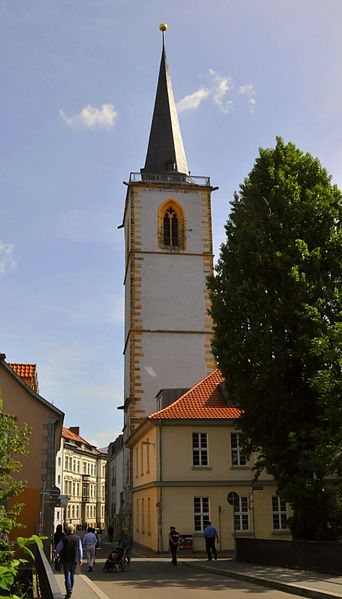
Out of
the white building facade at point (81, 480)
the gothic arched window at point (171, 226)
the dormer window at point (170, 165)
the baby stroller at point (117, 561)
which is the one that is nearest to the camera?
the baby stroller at point (117, 561)

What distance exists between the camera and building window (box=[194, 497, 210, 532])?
29000mm

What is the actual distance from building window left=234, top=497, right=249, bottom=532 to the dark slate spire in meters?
25.3

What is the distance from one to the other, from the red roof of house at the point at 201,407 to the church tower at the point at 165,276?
7.71 metres

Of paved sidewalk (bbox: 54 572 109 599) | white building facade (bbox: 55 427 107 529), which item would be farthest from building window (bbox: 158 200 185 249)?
white building facade (bbox: 55 427 107 529)

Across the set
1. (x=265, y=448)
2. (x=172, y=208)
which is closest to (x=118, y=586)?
(x=265, y=448)

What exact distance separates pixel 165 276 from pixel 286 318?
22268 millimetres

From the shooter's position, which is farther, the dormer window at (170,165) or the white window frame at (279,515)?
the dormer window at (170,165)

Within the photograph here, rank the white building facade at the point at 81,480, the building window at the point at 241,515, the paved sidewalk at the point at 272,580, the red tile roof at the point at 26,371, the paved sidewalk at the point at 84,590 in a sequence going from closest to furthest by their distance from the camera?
the paved sidewalk at the point at 272,580, the paved sidewalk at the point at 84,590, the red tile roof at the point at 26,371, the building window at the point at 241,515, the white building facade at the point at 81,480

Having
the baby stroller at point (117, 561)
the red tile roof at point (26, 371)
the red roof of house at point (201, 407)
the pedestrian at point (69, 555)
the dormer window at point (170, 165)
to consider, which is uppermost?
the dormer window at point (170, 165)

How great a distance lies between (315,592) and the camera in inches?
516

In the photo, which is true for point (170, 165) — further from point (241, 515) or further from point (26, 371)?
point (241, 515)

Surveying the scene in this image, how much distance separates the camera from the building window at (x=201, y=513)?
1142 inches

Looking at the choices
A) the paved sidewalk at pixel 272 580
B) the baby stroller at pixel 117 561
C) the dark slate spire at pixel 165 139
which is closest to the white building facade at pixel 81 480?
the dark slate spire at pixel 165 139

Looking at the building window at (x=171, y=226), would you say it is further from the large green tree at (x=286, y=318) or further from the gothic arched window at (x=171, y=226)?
the large green tree at (x=286, y=318)
